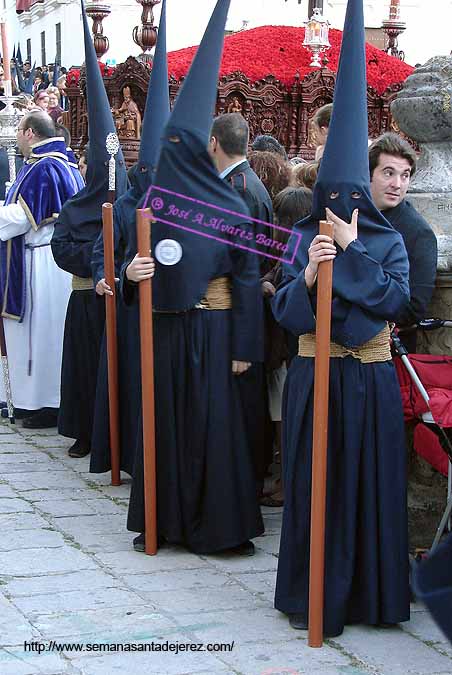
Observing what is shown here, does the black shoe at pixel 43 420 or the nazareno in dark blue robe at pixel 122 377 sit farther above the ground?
the nazareno in dark blue robe at pixel 122 377

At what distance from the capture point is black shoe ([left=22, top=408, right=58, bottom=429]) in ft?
26.7

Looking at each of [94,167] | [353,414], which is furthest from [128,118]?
[353,414]

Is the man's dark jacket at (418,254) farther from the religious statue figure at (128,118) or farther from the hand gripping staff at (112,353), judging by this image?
the religious statue figure at (128,118)

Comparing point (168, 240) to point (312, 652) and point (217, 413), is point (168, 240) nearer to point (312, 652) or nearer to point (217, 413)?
point (217, 413)

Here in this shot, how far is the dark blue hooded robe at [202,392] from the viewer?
17.1ft

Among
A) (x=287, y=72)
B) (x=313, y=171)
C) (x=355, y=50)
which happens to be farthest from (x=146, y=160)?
(x=287, y=72)

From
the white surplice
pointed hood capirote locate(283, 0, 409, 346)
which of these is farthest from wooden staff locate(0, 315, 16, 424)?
pointed hood capirote locate(283, 0, 409, 346)

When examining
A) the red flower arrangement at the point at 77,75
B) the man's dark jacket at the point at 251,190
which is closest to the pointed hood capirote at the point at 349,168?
the man's dark jacket at the point at 251,190

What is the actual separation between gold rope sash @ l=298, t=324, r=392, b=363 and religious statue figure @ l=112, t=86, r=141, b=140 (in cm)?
792

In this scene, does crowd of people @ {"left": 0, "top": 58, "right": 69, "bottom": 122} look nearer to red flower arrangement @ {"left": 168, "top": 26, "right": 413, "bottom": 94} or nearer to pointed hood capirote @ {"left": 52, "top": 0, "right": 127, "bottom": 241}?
red flower arrangement @ {"left": 168, "top": 26, "right": 413, "bottom": 94}

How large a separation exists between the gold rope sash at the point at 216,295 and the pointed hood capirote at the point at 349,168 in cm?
106

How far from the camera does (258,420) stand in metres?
5.43

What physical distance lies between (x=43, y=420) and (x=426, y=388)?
4.06 m

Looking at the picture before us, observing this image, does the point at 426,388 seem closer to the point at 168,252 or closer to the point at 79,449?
the point at 168,252
